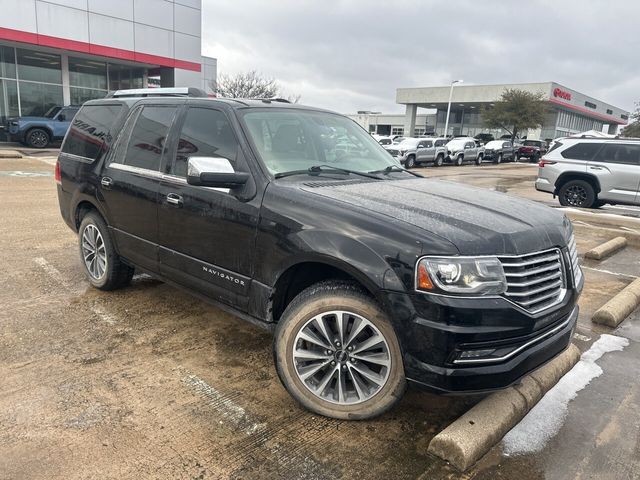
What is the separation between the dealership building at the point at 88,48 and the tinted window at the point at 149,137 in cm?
2289

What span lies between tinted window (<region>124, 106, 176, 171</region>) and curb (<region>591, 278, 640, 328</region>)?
4149 millimetres

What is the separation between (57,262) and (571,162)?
11.0m

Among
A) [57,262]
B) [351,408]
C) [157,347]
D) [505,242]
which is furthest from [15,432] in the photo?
[57,262]

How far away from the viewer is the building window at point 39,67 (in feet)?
79.8

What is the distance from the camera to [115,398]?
298 centimetres

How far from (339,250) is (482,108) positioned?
54.8 metres

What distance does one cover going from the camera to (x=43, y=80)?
2523 centimetres

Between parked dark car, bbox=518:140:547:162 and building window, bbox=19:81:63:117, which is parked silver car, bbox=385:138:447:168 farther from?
building window, bbox=19:81:63:117

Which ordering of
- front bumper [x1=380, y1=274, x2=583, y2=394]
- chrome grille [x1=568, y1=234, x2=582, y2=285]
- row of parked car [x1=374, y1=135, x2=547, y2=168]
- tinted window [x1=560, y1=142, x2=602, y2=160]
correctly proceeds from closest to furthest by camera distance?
front bumper [x1=380, y1=274, x2=583, y2=394], chrome grille [x1=568, y1=234, x2=582, y2=285], tinted window [x1=560, y1=142, x2=602, y2=160], row of parked car [x1=374, y1=135, x2=547, y2=168]

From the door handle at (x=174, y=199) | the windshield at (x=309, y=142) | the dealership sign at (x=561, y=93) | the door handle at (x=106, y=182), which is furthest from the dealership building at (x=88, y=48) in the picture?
the dealership sign at (x=561, y=93)

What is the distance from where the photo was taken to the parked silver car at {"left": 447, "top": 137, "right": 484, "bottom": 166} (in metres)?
28.5

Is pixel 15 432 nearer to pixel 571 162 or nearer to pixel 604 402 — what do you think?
pixel 604 402

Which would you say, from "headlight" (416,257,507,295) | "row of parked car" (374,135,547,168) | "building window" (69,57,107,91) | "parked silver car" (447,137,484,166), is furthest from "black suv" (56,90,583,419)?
"building window" (69,57,107,91)

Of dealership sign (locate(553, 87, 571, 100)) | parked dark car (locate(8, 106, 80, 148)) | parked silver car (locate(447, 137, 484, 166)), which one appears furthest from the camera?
dealership sign (locate(553, 87, 571, 100))
